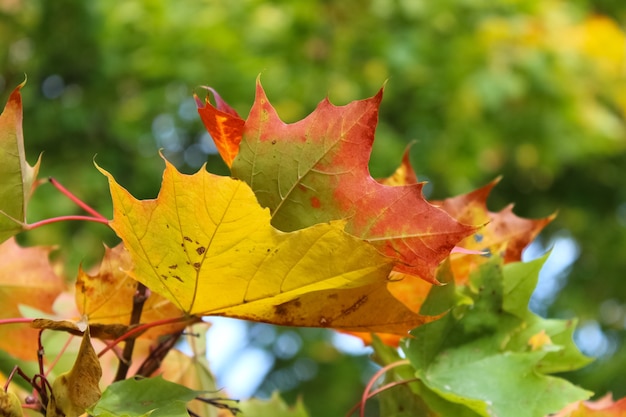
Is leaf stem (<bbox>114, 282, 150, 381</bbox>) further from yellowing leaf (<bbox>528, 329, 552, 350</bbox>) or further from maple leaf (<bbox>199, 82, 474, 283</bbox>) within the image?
yellowing leaf (<bbox>528, 329, 552, 350</bbox>)

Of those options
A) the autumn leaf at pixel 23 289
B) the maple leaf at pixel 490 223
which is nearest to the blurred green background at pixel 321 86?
the autumn leaf at pixel 23 289

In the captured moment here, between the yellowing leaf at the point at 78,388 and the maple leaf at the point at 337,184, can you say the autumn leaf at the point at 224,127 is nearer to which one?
the maple leaf at the point at 337,184

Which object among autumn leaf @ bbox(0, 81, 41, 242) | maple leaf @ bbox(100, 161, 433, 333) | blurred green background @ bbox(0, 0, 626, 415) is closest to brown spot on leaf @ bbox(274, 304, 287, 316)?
maple leaf @ bbox(100, 161, 433, 333)

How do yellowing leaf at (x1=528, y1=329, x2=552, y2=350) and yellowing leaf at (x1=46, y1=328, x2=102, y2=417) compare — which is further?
yellowing leaf at (x1=528, y1=329, x2=552, y2=350)

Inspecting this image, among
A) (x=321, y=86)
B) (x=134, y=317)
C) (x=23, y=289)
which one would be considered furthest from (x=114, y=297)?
(x=321, y=86)

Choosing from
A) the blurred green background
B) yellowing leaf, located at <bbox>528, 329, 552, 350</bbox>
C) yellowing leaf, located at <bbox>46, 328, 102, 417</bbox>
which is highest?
yellowing leaf, located at <bbox>46, 328, 102, 417</bbox>

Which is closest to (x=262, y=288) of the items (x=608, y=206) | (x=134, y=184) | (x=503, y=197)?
(x=134, y=184)

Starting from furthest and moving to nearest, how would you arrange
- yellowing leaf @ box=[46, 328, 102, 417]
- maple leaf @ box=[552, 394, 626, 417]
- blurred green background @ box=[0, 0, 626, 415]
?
blurred green background @ box=[0, 0, 626, 415], maple leaf @ box=[552, 394, 626, 417], yellowing leaf @ box=[46, 328, 102, 417]

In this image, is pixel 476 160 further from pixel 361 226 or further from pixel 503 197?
pixel 361 226
